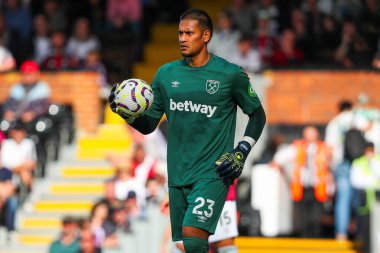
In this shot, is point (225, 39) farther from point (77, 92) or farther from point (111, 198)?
point (111, 198)

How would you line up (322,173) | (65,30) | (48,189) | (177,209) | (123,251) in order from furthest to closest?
(65,30), (48,189), (322,173), (123,251), (177,209)

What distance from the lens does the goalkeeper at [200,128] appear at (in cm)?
1086

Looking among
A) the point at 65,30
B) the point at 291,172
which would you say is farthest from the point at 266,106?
the point at 65,30

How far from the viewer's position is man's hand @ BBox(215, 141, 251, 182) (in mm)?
10766

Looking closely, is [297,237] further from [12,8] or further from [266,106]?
[12,8]

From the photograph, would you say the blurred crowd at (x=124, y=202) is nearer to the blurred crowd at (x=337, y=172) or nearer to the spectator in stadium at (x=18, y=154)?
the spectator in stadium at (x=18, y=154)

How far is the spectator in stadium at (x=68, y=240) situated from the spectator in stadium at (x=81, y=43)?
5870 mm

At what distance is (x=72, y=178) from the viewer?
71.0ft

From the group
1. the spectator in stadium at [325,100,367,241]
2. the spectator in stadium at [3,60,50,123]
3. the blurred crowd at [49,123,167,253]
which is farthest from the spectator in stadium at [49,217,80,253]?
the spectator in stadium at [3,60,50,123]

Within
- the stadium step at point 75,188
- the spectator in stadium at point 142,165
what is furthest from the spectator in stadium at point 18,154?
the spectator in stadium at point 142,165

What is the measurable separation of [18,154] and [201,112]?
32.2ft

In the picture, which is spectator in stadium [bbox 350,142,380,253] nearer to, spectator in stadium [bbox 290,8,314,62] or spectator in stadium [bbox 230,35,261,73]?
spectator in stadium [bbox 230,35,261,73]

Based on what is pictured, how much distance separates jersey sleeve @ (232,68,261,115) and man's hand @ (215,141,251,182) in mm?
389

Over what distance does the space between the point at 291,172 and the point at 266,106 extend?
9.24 ft
